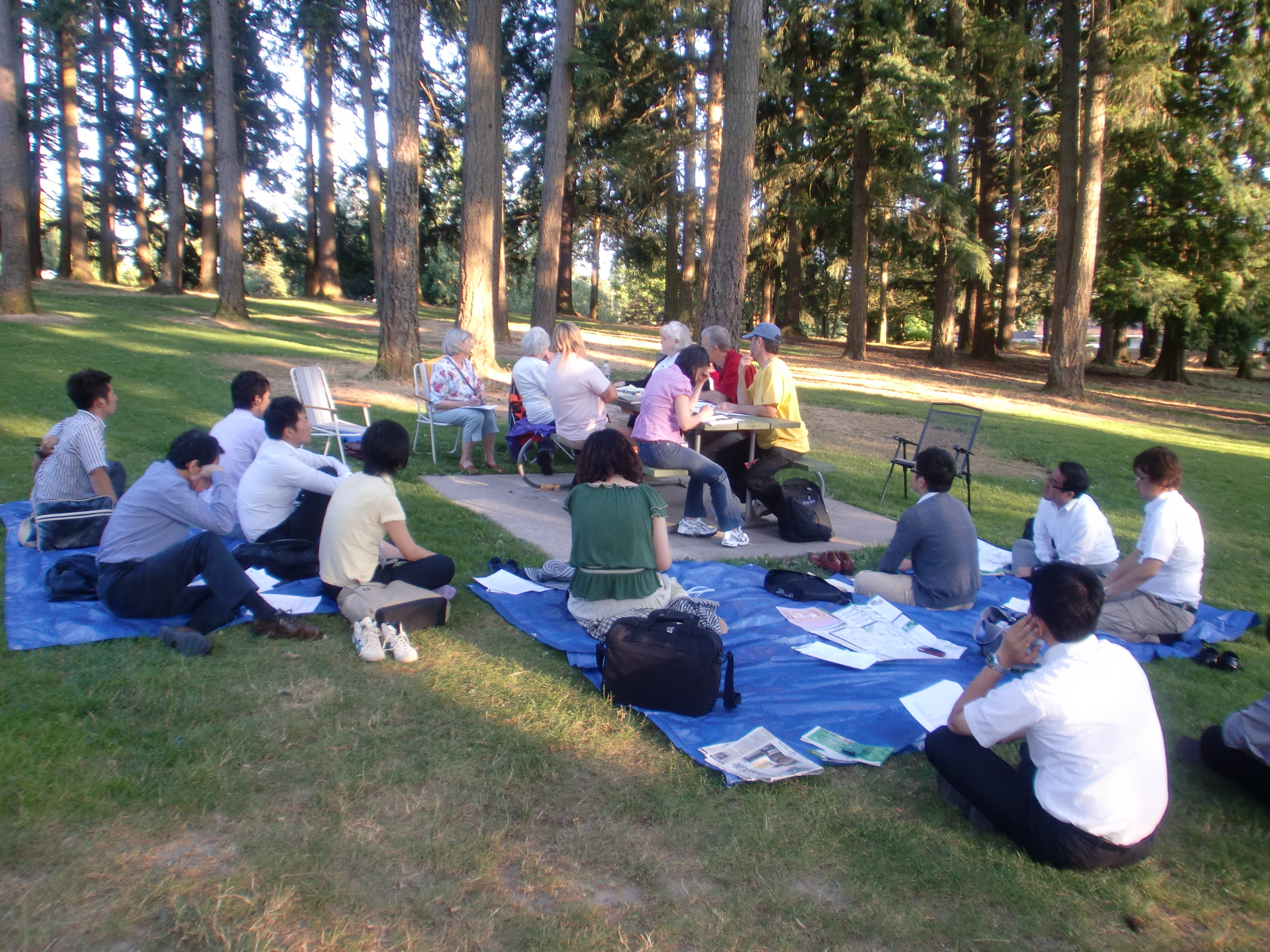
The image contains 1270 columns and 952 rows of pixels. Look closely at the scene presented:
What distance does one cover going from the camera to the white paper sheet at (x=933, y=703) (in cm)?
366

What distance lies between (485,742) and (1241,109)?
2403cm

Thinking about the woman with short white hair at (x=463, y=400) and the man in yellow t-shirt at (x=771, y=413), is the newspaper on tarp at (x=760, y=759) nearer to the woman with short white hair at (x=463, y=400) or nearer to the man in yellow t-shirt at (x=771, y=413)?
the man in yellow t-shirt at (x=771, y=413)

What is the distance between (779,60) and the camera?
23.1 metres

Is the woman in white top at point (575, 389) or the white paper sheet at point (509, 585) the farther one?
the woman in white top at point (575, 389)

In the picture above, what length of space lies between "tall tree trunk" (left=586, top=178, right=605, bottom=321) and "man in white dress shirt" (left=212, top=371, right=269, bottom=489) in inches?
841

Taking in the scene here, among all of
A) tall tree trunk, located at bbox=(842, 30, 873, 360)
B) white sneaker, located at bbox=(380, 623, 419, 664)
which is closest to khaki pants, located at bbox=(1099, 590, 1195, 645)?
white sneaker, located at bbox=(380, 623, 419, 664)

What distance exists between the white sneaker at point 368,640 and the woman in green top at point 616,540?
97 centimetres

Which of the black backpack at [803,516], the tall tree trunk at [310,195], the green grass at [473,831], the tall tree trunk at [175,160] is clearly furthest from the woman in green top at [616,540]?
the tall tree trunk at [310,195]

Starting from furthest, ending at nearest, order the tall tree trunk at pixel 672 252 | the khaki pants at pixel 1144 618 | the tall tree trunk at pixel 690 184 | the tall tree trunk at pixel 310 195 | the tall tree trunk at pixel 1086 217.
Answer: the tall tree trunk at pixel 310 195 → the tall tree trunk at pixel 672 252 → the tall tree trunk at pixel 690 184 → the tall tree trunk at pixel 1086 217 → the khaki pants at pixel 1144 618

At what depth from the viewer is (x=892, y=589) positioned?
17.1 ft

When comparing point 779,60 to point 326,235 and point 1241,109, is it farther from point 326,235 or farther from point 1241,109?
point 326,235

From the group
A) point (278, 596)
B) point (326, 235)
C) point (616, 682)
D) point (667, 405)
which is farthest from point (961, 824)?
point (326, 235)

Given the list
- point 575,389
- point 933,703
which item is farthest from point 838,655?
point 575,389

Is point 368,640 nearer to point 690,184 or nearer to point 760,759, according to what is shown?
point 760,759
